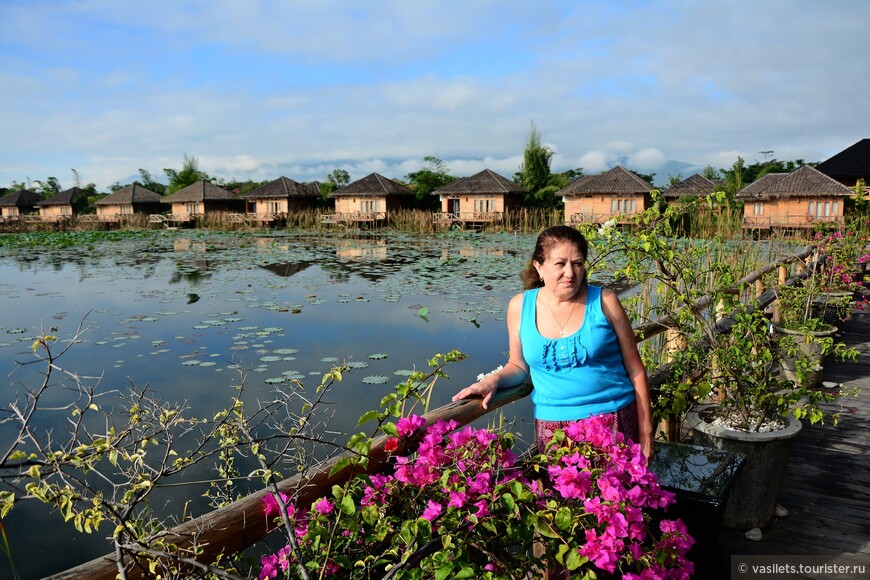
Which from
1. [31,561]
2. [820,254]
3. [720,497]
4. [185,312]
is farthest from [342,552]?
[185,312]

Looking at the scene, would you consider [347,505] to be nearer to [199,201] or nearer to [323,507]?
[323,507]

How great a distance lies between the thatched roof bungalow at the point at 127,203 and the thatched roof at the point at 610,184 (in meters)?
27.4

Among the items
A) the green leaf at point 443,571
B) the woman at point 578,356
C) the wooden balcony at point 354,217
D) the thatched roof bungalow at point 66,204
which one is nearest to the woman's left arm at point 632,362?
the woman at point 578,356

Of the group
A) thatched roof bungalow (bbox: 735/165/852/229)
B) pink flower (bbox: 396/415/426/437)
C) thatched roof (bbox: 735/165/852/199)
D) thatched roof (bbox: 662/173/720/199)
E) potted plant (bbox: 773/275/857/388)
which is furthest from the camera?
thatched roof (bbox: 662/173/720/199)

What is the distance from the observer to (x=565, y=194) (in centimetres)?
3197

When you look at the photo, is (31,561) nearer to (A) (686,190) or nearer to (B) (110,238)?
(B) (110,238)

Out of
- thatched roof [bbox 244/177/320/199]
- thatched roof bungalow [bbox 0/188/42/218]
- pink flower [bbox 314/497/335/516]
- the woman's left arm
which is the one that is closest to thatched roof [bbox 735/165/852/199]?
thatched roof [bbox 244/177/320/199]

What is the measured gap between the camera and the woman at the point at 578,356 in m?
1.82

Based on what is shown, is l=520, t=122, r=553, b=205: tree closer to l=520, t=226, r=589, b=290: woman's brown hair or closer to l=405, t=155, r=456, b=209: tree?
l=405, t=155, r=456, b=209: tree

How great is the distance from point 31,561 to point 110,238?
92.9ft

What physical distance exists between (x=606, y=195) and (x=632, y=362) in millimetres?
30903

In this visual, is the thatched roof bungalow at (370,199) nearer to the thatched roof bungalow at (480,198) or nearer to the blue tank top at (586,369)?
the thatched roof bungalow at (480,198)

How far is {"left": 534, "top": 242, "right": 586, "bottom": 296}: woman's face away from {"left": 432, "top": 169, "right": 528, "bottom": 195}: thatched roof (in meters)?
32.2

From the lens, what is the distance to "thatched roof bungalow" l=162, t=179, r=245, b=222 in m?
38.7
